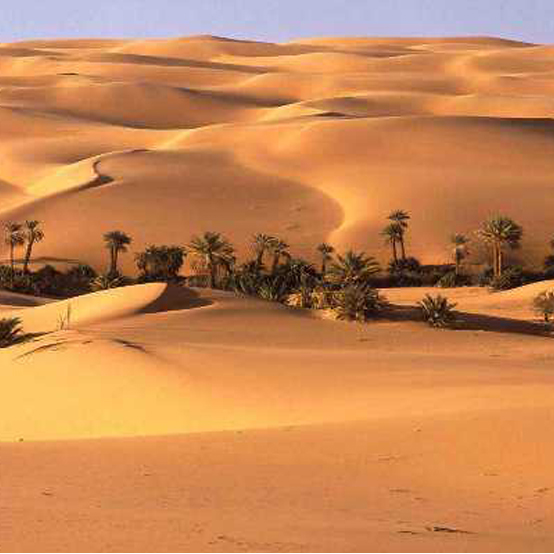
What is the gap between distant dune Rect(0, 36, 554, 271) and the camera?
50062 mm

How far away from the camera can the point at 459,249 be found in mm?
44219

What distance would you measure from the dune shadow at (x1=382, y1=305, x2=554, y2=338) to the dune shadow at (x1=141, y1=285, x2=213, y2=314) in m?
3.74

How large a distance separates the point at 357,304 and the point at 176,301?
3.58 metres

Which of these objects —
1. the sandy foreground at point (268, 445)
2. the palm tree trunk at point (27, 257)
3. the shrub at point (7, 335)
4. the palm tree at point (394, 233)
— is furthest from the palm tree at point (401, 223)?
the shrub at point (7, 335)

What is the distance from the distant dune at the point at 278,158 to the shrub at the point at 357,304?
21944 mm

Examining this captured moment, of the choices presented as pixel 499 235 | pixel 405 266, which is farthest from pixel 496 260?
pixel 405 266

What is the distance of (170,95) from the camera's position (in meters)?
95.6

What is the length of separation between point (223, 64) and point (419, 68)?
785 inches

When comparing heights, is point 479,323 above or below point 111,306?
below

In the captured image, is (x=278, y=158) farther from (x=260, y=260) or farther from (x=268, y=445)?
(x=268, y=445)

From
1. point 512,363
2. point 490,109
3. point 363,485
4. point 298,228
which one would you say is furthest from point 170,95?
point 363,485

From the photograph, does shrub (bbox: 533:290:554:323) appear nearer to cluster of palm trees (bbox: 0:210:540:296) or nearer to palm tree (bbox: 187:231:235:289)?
cluster of palm trees (bbox: 0:210:540:296)

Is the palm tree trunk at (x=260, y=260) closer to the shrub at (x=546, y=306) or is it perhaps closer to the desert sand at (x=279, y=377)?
the desert sand at (x=279, y=377)

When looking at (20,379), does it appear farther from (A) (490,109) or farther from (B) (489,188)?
(A) (490,109)
